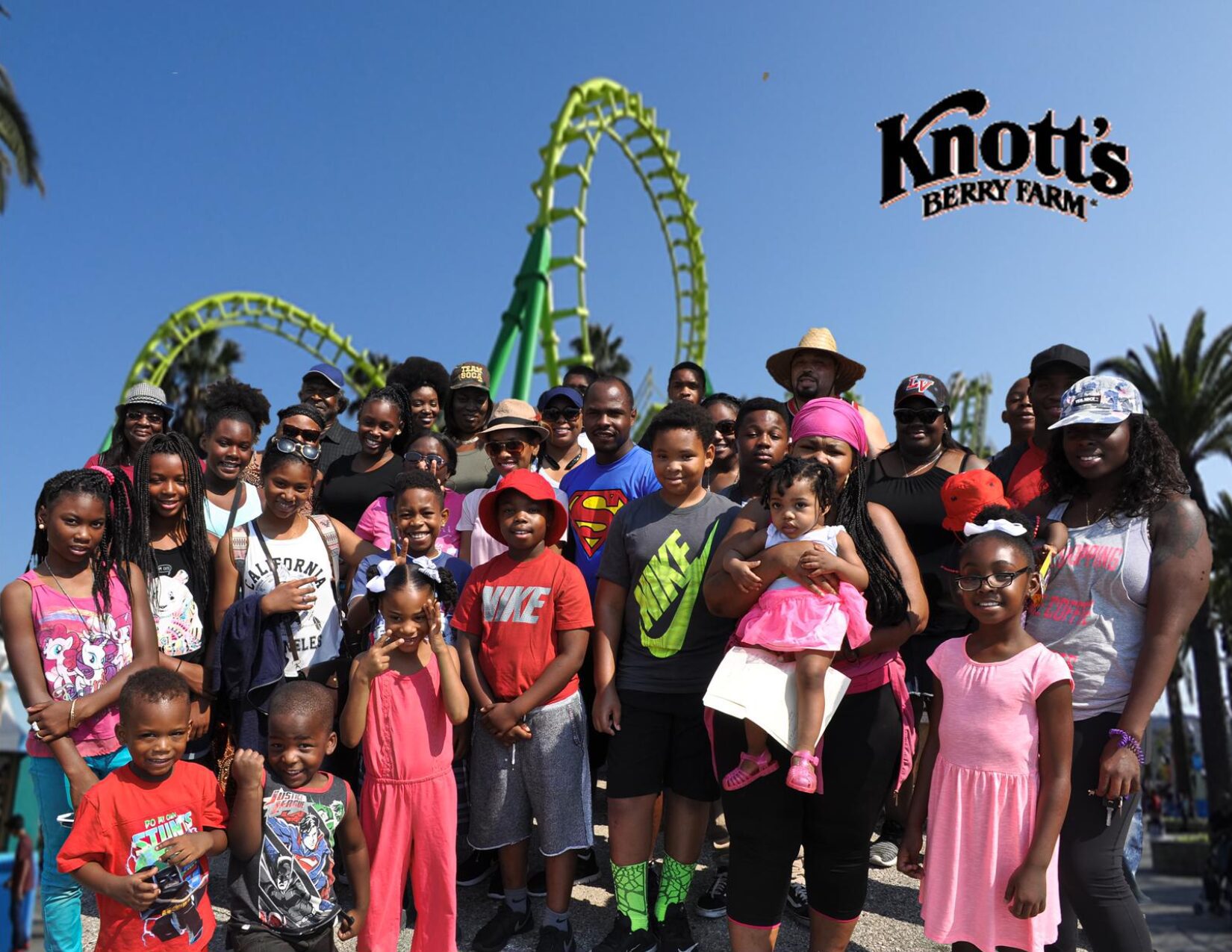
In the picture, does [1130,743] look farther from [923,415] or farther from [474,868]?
[474,868]

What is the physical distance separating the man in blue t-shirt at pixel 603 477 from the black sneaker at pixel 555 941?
1.46 metres

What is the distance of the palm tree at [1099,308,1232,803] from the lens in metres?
18.6

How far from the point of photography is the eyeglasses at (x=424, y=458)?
507 centimetres

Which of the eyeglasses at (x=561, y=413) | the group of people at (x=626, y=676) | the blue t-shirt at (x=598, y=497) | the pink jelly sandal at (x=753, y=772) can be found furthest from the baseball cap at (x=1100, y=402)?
the eyeglasses at (x=561, y=413)

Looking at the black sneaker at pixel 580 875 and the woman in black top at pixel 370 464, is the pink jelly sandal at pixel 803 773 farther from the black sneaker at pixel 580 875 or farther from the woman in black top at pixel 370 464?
the woman in black top at pixel 370 464

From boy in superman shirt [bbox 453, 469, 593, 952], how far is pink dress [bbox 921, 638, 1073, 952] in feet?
4.65

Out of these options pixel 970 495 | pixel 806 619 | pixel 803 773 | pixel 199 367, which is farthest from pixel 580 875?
pixel 199 367

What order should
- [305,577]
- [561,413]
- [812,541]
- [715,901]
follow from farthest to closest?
1. [561,413]
2. [715,901]
3. [305,577]
4. [812,541]

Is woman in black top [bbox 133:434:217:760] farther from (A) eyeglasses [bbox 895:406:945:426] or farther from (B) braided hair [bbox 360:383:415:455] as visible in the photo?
(A) eyeglasses [bbox 895:406:945:426]

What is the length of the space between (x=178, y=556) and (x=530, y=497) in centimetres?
168

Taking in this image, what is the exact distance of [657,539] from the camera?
3842 mm

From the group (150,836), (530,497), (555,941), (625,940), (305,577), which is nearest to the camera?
(150,836)

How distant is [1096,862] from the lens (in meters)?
2.94

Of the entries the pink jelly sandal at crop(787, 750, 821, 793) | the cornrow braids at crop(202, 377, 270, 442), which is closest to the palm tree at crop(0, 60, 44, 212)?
the cornrow braids at crop(202, 377, 270, 442)
